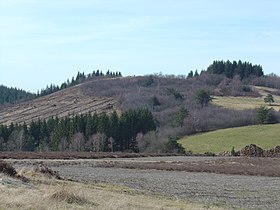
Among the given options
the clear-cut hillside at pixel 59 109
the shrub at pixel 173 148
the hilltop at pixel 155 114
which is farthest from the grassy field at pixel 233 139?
the clear-cut hillside at pixel 59 109

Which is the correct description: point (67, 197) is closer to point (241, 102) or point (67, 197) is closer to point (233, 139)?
point (233, 139)

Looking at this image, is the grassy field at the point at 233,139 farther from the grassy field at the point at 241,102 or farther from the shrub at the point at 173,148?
the grassy field at the point at 241,102

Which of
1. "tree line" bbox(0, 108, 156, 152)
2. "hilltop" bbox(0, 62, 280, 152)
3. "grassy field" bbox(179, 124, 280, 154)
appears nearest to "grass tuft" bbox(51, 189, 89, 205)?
"grassy field" bbox(179, 124, 280, 154)

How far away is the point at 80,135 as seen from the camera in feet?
339

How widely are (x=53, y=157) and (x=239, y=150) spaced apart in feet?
125

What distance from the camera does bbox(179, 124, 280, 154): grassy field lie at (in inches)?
4018

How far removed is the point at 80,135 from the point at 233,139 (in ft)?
101

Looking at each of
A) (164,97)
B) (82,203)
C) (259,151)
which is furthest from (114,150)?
(82,203)

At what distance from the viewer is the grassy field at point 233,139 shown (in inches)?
4018

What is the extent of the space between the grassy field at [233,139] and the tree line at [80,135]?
11325 millimetres

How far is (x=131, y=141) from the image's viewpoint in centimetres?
10819

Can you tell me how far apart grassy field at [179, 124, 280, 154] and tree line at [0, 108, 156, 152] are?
1133 centimetres

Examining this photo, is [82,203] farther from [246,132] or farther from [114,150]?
[246,132]

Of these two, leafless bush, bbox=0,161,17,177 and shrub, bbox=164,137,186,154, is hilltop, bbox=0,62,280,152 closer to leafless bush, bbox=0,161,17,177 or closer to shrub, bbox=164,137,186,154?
shrub, bbox=164,137,186,154
